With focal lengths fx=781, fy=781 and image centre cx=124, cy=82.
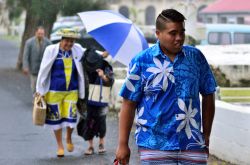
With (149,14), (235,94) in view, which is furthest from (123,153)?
(149,14)

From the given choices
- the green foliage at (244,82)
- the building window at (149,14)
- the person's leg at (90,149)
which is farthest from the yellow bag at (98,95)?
the building window at (149,14)

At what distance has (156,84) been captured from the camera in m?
5.08

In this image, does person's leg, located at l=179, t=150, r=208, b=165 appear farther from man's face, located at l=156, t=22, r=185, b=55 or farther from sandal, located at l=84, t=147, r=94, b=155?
sandal, located at l=84, t=147, r=94, b=155

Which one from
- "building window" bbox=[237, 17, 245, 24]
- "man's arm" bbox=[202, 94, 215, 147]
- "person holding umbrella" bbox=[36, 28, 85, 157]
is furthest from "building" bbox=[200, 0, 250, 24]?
"man's arm" bbox=[202, 94, 215, 147]

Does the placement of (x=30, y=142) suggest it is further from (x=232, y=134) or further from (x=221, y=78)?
(x=221, y=78)

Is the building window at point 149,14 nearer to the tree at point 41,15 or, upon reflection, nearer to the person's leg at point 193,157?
the tree at point 41,15

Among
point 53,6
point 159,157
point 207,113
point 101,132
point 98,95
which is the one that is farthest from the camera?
point 53,6

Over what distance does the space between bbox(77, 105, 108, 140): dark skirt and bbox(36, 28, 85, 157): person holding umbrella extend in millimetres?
241

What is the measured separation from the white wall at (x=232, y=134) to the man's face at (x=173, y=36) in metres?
3.70

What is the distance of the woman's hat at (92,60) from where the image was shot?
9.94 m

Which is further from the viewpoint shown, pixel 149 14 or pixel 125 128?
pixel 149 14

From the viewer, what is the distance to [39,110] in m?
9.76

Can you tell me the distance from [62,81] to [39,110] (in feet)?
1.53

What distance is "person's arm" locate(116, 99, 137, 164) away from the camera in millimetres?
5133
